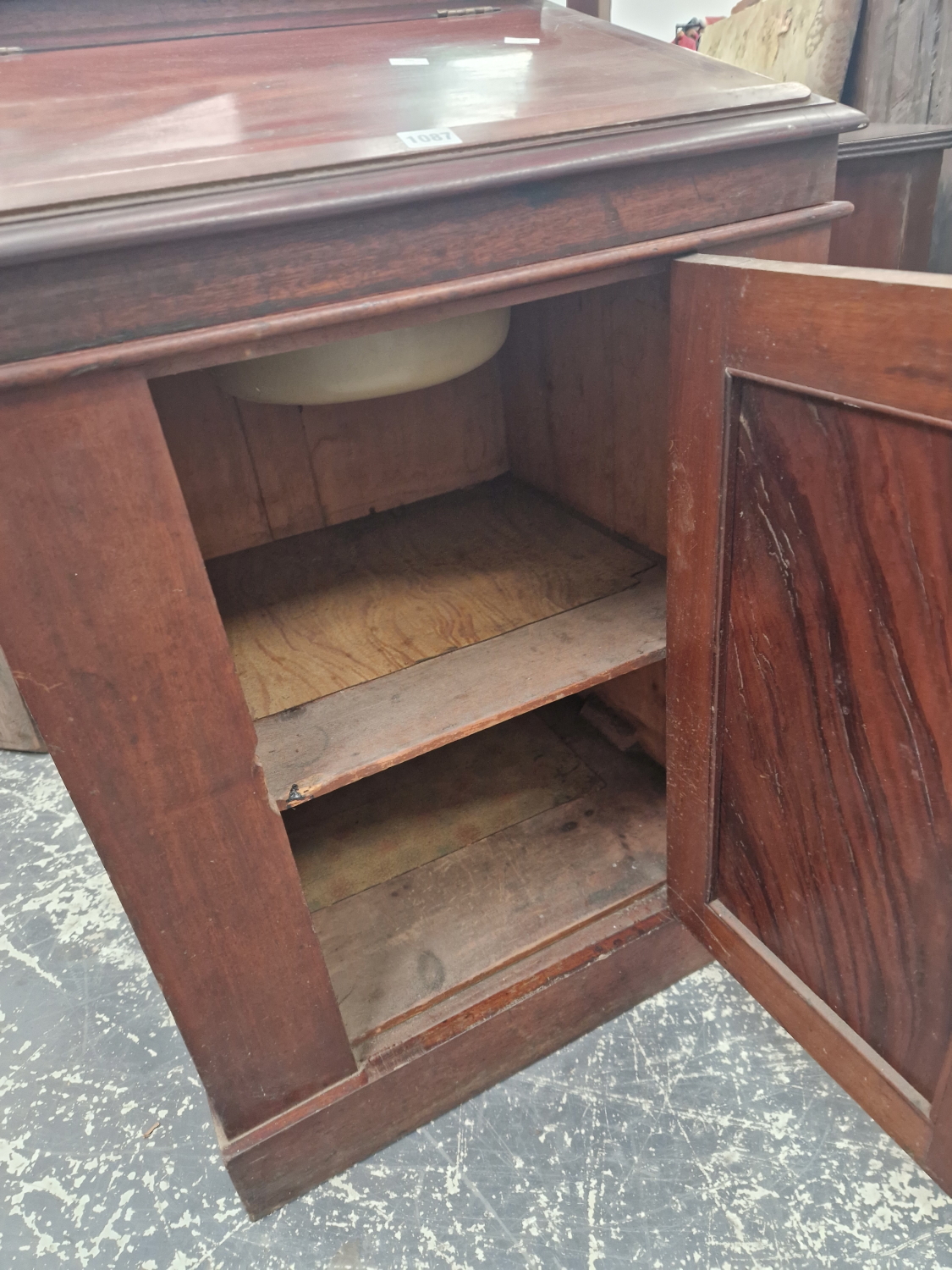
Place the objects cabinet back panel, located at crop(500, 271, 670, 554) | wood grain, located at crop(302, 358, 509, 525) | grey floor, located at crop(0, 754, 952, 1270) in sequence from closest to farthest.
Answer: grey floor, located at crop(0, 754, 952, 1270)
cabinet back panel, located at crop(500, 271, 670, 554)
wood grain, located at crop(302, 358, 509, 525)

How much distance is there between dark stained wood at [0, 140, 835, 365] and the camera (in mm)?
480

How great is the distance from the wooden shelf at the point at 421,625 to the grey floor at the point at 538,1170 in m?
0.45

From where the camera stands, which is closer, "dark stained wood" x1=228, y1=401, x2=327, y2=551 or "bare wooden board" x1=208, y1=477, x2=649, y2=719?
"bare wooden board" x1=208, y1=477, x2=649, y2=719

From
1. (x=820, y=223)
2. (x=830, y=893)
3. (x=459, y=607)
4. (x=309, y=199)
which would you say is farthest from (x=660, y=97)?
(x=830, y=893)

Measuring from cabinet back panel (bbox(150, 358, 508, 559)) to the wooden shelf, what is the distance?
4 cm

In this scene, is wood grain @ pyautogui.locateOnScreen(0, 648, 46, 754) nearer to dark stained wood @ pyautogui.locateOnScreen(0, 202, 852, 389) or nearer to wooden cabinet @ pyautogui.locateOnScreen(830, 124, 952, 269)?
dark stained wood @ pyautogui.locateOnScreen(0, 202, 852, 389)

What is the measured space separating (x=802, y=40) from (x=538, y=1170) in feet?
5.65

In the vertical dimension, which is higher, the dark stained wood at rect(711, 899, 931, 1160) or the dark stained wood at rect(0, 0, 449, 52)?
the dark stained wood at rect(0, 0, 449, 52)

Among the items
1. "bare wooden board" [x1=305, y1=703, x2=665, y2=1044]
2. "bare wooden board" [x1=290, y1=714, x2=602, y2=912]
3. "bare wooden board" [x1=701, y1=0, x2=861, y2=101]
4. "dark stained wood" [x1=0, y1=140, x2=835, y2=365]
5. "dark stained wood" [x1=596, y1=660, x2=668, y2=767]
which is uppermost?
"bare wooden board" [x1=701, y1=0, x2=861, y2=101]

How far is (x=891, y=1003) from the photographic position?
63 centimetres

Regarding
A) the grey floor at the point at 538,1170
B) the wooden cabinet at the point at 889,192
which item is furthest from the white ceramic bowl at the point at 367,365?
the grey floor at the point at 538,1170

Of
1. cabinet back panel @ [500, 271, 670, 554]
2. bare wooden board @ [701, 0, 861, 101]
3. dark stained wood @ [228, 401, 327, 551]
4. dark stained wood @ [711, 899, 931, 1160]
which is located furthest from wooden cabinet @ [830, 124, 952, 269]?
dark stained wood @ [711, 899, 931, 1160]

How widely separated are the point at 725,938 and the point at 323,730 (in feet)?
1.52

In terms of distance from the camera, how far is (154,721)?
0.59 m
